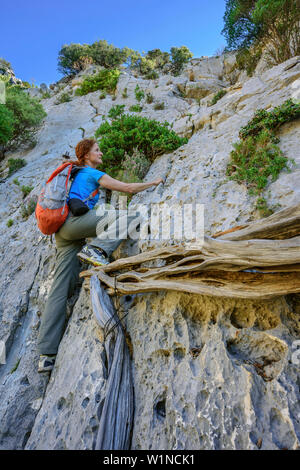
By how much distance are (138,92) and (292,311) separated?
1687 cm

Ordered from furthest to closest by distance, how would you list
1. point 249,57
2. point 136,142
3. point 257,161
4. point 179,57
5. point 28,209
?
point 179,57, point 249,57, point 28,209, point 136,142, point 257,161

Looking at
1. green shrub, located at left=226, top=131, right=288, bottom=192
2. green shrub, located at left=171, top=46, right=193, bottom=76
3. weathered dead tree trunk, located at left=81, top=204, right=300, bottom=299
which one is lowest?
weathered dead tree trunk, located at left=81, top=204, right=300, bottom=299

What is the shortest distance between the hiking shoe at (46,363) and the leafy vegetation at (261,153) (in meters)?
4.09

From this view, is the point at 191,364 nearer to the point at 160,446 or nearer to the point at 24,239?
the point at 160,446

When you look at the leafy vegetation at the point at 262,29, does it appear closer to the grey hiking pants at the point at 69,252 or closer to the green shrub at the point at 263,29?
the green shrub at the point at 263,29

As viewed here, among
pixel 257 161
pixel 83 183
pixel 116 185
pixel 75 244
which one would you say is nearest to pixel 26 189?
pixel 75 244

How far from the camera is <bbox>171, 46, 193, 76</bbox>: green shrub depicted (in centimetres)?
2739

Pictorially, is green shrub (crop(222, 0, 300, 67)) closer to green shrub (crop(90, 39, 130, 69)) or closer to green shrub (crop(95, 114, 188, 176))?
green shrub (crop(95, 114, 188, 176))

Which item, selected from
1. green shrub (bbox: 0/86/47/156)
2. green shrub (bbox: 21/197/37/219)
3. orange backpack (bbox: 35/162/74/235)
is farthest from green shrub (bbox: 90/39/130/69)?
orange backpack (bbox: 35/162/74/235)

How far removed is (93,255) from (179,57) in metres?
32.0

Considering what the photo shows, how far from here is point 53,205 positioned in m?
3.80

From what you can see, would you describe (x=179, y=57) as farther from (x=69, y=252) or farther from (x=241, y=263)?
(x=241, y=263)

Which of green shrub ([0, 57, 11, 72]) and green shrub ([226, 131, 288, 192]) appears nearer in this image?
green shrub ([226, 131, 288, 192])

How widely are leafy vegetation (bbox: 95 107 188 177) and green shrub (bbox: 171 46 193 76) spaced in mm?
24386
